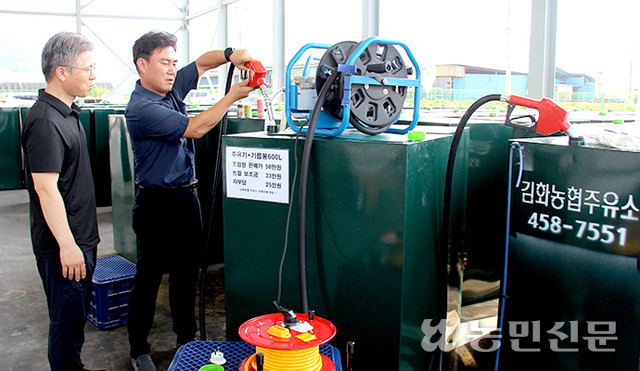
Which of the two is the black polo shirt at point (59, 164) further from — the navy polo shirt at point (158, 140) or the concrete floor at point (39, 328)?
the concrete floor at point (39, 328)

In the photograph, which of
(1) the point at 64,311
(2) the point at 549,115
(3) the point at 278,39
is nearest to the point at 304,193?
(2) the point at 549,115

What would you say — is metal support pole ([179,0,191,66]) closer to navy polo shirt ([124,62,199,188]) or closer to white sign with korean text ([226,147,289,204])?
navy polo shirt ([124,62,199,188])

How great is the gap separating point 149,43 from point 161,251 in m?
0.89

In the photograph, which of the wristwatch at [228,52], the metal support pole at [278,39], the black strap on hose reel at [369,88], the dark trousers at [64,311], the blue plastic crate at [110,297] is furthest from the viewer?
the metal support pole at [278,39]

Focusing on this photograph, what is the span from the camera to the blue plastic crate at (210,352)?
1450 millimetres

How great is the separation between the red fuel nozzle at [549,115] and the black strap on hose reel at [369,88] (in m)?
0.38

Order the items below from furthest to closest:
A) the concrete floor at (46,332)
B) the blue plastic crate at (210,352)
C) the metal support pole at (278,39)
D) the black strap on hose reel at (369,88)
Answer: the metal support pole at (278,39) → the concrete floor at (46,332) → the black strap on hose reel at (369,88) → the blue plastic crate at (210,352)

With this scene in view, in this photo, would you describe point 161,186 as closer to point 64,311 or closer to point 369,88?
point 64,311

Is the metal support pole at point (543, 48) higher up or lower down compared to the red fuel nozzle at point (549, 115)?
higher up

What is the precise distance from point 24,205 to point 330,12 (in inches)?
175

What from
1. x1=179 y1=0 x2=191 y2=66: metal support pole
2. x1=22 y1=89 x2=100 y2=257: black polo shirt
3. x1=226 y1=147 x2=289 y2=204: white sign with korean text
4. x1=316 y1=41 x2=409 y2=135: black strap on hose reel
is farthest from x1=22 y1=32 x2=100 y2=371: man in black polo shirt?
x1=179 y1=0 x2=191 y2=66: metal support pole

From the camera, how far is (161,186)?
2189 mm

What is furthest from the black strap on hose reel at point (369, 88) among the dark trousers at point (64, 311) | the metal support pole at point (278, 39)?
the metal support pole at point (278, 39)

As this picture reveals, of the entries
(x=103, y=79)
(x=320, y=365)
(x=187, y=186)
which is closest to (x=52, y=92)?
(x=187, y=186)
